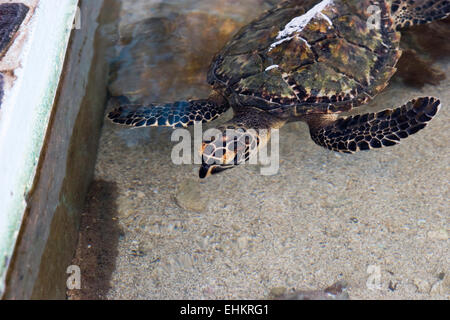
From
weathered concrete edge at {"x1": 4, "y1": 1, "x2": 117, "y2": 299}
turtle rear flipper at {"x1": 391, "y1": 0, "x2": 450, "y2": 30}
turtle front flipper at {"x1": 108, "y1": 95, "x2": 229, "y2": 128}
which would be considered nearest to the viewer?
weathered concrete edge at {"x1": 4, "y1": 1, "x2": 117, "y2": 299}

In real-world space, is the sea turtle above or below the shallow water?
above

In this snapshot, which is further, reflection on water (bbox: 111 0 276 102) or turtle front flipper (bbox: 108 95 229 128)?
reflection on water (bbox: 111 0 276 102)

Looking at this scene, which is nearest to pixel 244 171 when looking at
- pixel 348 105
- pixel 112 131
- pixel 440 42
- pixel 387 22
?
pixel 348 105

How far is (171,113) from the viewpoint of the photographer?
3508mm

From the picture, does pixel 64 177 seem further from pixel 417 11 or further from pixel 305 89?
pixel 417 11

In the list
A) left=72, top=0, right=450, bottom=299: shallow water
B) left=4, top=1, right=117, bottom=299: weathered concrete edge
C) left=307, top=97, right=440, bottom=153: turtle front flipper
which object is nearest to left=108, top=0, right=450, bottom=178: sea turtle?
left=307, top=97, right=440, bottom=153: turtle front flipper

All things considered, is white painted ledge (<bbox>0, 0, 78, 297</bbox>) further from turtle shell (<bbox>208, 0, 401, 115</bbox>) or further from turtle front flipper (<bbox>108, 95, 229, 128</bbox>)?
turtle shell (<bbox>208, 0, 401, 115</bbox>)

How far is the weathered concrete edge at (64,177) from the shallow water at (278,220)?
186 millimetres

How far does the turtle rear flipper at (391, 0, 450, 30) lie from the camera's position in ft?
13.9

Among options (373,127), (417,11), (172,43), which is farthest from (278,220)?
(417,11)

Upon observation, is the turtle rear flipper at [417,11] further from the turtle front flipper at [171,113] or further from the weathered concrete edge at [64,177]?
the weathered concrete edge at [64,177]

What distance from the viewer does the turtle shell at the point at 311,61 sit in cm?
326

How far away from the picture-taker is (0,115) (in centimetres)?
206

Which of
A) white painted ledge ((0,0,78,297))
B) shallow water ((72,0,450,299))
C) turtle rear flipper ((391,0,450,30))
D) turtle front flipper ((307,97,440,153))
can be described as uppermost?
white painted ledge ((0,0,78,297))
